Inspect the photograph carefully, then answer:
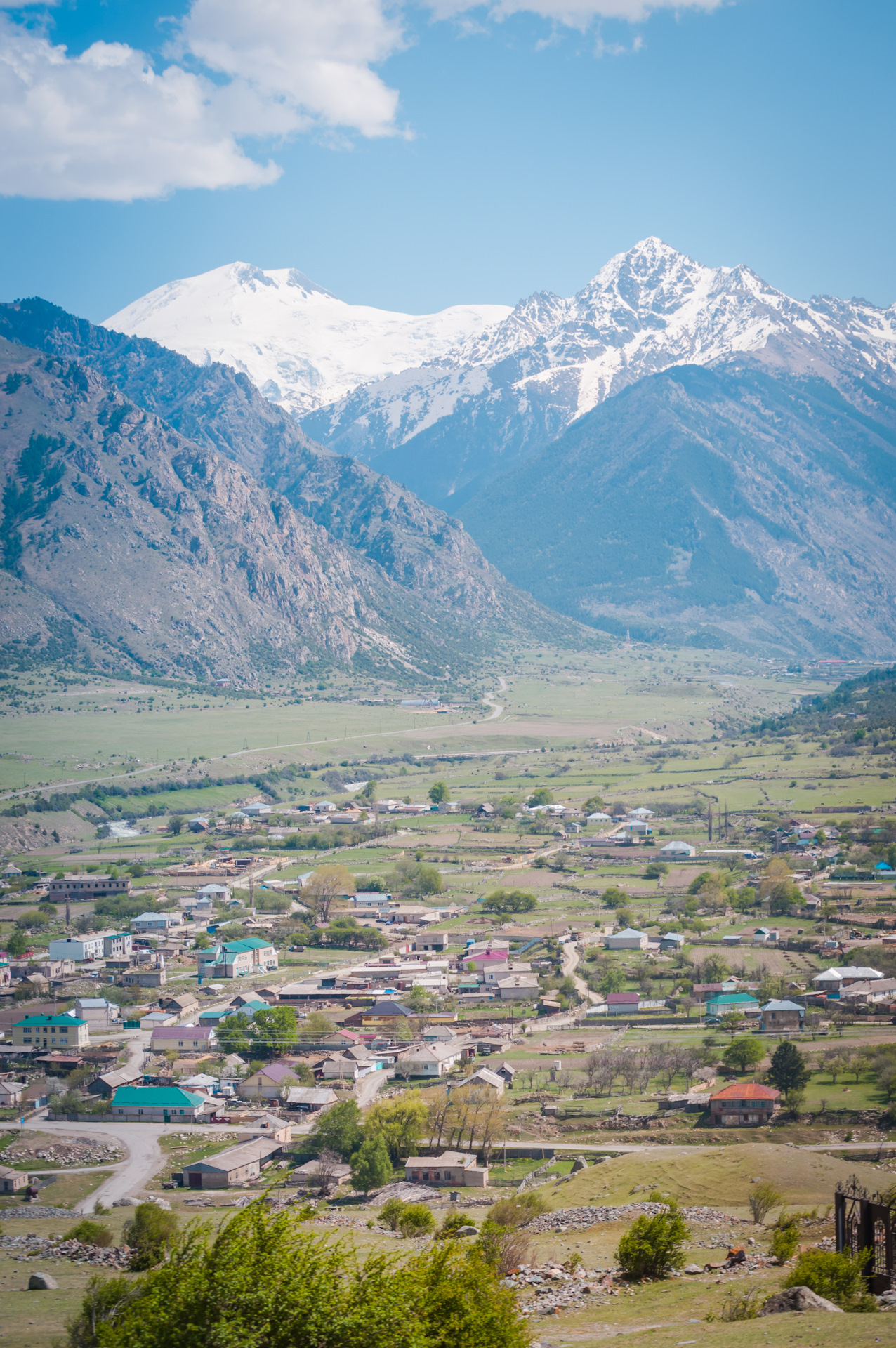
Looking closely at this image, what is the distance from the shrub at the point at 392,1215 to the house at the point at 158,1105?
14.8 meters

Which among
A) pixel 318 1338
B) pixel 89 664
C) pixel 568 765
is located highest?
pixel 89 664

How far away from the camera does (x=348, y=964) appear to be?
79.7 meters

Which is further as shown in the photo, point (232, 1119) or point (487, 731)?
point (487, 731)

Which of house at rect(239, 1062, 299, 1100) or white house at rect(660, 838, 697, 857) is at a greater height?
white house at rect(660, 838, 697, 857)

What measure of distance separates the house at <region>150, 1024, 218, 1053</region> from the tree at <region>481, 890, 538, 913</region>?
30.6 metres

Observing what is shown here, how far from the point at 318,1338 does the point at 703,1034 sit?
41.6 metres

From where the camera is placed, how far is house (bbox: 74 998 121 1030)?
6875 cm

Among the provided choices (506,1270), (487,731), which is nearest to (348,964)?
(506,1270)

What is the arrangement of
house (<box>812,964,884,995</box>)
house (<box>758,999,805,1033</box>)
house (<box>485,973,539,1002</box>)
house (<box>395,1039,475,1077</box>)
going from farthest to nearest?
house (<box>485,973,539,1002</box>) < house (<box>812,964,884,995</box>) < house (<box>758,999,805,1033</box>) < house (<box>395,1039,475,1077</box>)

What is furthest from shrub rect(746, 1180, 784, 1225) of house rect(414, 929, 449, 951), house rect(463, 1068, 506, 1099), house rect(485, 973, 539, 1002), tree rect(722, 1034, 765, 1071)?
house rect(414, 929, 449, 951)

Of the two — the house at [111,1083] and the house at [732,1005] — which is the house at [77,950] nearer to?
the house at [111,1083]

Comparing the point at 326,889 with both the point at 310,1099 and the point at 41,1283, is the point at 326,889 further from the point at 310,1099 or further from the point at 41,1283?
the point at 41,1283

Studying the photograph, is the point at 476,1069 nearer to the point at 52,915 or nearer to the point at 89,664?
the point at 52,915

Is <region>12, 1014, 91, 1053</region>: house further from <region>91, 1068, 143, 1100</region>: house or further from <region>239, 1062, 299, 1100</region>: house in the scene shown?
<region>239, 1062, 299, 1100</region>: house
